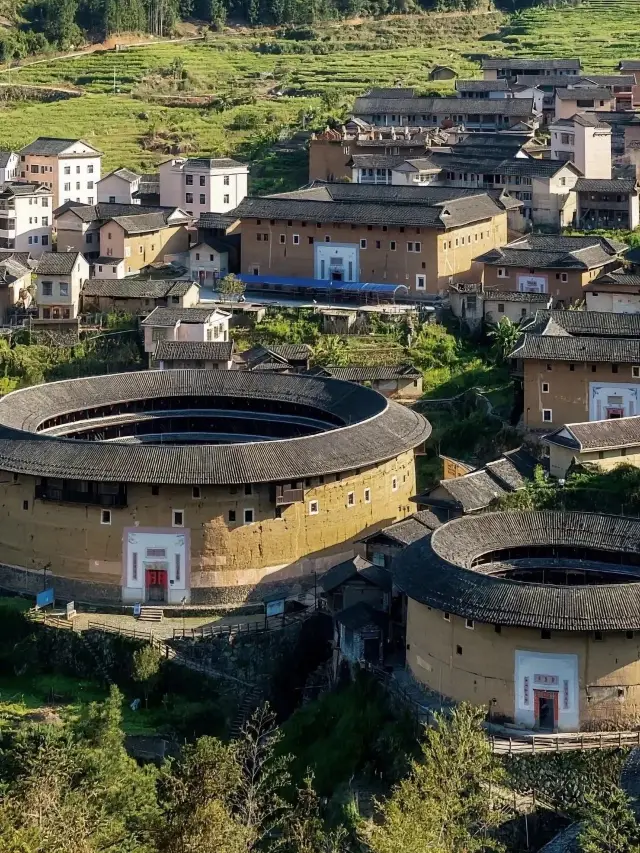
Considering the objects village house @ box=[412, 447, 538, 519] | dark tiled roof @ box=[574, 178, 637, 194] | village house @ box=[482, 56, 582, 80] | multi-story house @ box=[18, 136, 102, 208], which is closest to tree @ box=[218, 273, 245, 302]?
multi-story house @ box=[18, 136, 102, 208]

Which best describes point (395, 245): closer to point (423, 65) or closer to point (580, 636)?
point (580, 636)

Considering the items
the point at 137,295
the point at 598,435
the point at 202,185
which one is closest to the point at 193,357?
the point at 137,295

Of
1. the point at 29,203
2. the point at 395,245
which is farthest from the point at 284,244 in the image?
the point at 29,203

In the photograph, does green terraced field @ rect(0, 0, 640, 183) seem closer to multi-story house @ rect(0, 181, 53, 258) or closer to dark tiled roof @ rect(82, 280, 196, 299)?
multi-story house @ rect(0, 181, 53, 258)

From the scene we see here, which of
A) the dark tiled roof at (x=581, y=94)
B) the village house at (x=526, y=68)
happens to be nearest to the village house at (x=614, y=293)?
the dark tiled roof at (x=581, y=94)

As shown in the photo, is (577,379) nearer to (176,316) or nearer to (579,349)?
(579,349)

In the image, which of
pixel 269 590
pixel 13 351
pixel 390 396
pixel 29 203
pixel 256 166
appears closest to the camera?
pixel 269 590

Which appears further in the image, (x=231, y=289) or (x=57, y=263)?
(x=231, y=289)
